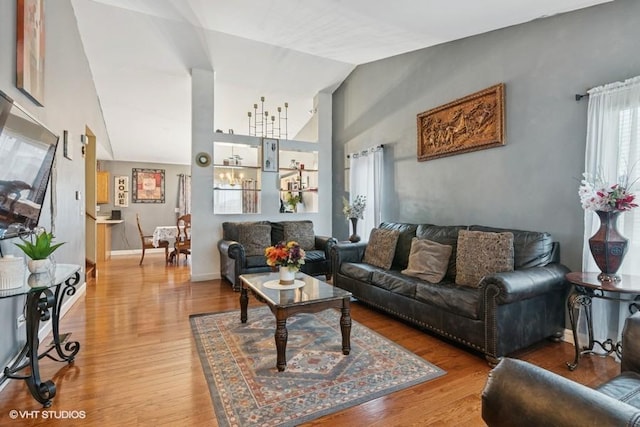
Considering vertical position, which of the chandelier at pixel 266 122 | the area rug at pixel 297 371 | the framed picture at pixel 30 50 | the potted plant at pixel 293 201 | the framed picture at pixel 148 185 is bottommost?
the area rug at pixel 297 371

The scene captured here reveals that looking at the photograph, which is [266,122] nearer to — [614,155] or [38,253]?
[38,253]

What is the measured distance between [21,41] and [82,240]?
9.49 feet

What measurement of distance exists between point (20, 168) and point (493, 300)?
3.25 m

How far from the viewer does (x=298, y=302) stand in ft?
7.49

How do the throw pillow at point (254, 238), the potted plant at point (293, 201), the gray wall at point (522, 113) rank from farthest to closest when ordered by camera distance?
1. the potted plant at point (293, 201)
2. the throw pillow at point (254, 238)
3. the gray wall at point (522, 113)

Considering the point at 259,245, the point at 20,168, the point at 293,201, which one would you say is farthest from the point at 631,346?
the point at 293,201

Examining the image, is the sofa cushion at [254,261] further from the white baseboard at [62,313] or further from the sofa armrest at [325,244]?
the white baseboard at [62,313]

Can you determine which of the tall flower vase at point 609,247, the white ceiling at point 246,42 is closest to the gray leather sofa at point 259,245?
the white ceiling at point 246,42

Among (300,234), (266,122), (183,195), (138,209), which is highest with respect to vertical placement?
(266,122)

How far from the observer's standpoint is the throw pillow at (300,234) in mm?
4996

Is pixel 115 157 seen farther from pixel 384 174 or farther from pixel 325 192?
pixel 384 174


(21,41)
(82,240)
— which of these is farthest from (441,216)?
(82,240)

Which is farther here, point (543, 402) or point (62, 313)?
point (62, 313)

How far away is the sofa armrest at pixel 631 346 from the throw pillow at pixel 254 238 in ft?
12.6
